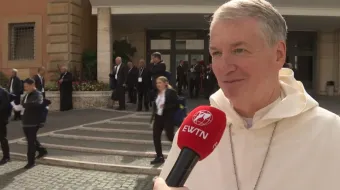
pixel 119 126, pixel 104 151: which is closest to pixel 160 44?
pixel 119 126

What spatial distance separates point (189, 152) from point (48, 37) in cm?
1635

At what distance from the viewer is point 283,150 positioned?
1.40m

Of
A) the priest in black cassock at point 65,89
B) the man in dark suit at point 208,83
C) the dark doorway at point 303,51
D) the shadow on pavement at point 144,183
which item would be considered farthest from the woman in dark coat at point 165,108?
the dark doorway at point 303,51

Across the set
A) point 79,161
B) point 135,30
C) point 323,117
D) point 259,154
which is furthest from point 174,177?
point 135,30

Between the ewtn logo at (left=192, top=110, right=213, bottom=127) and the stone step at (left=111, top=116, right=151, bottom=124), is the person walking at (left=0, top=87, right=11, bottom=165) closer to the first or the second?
the stone step at (left=111, top=116, right=151, bottom=124)

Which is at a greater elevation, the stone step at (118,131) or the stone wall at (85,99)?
the stone wall at (85,99)

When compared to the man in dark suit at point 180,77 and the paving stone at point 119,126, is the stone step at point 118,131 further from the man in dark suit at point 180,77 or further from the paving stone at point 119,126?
the man in dark suit at point 180,77

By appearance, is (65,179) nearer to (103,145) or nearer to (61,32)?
(103,145)

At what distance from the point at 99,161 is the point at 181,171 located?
695cm

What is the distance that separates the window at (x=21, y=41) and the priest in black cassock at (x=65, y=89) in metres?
3.31

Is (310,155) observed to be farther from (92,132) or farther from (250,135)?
(92,132)

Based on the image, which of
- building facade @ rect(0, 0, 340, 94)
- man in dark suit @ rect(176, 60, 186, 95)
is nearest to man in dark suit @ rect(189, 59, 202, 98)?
man in dark suit @ rect(176, 60, 186, 95)

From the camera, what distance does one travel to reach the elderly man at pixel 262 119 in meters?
1.36

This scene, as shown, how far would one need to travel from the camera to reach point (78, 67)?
666 inches
